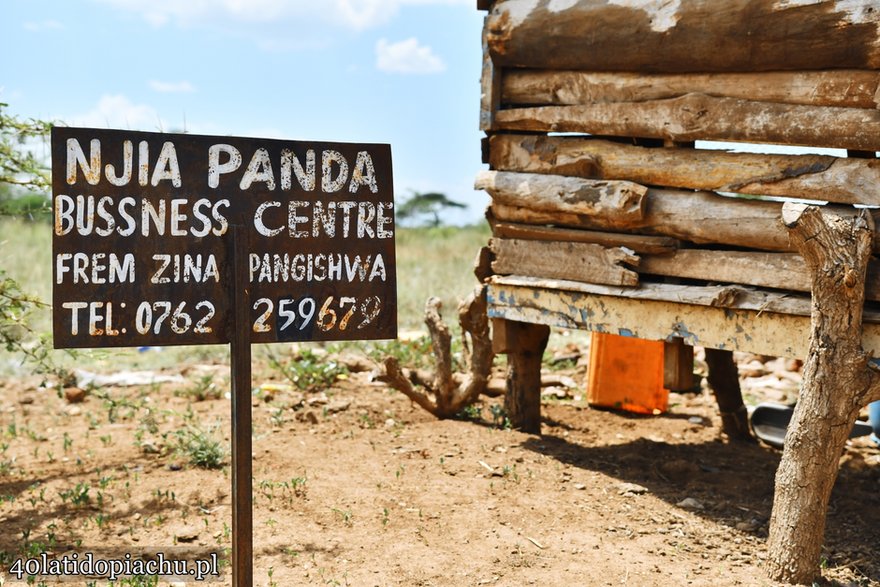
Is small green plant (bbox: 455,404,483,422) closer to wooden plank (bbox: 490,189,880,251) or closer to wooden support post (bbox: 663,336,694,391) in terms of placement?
wooden support post (bbox: 663,336,694,391)

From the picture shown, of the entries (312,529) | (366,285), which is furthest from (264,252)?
(312,529)

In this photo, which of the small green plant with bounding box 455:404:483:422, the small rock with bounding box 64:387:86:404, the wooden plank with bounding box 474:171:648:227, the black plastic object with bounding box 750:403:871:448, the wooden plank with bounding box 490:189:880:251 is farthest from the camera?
the small rock with bounding box 64:387:86:404

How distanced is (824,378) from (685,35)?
202 centimetres

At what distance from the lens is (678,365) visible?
5.67 m

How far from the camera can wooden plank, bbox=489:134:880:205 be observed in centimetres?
473

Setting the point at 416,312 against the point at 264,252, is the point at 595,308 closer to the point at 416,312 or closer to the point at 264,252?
the point at 264,252

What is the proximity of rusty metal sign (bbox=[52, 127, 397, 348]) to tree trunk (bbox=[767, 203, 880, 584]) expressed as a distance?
1.83 m

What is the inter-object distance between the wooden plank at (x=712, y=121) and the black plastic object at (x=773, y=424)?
2418mm

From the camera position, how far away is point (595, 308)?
228 inches

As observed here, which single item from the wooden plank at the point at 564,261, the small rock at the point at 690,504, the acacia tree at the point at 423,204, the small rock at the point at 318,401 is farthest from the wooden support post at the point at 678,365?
the acacia tree at the point at 423,204

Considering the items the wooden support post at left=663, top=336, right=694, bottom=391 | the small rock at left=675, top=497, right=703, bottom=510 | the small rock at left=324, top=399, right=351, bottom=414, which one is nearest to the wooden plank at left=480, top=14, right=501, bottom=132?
the wooden support post at left=663, top=336, right=694, bottom=391

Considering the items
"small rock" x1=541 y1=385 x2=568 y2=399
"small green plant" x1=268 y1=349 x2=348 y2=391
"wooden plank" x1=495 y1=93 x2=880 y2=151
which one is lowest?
"small rock" x1=541 y1=385 x2=568 y2=399

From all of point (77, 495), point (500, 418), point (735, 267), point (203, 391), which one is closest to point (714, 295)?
point (735, 267)

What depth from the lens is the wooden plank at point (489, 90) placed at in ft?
20.5
